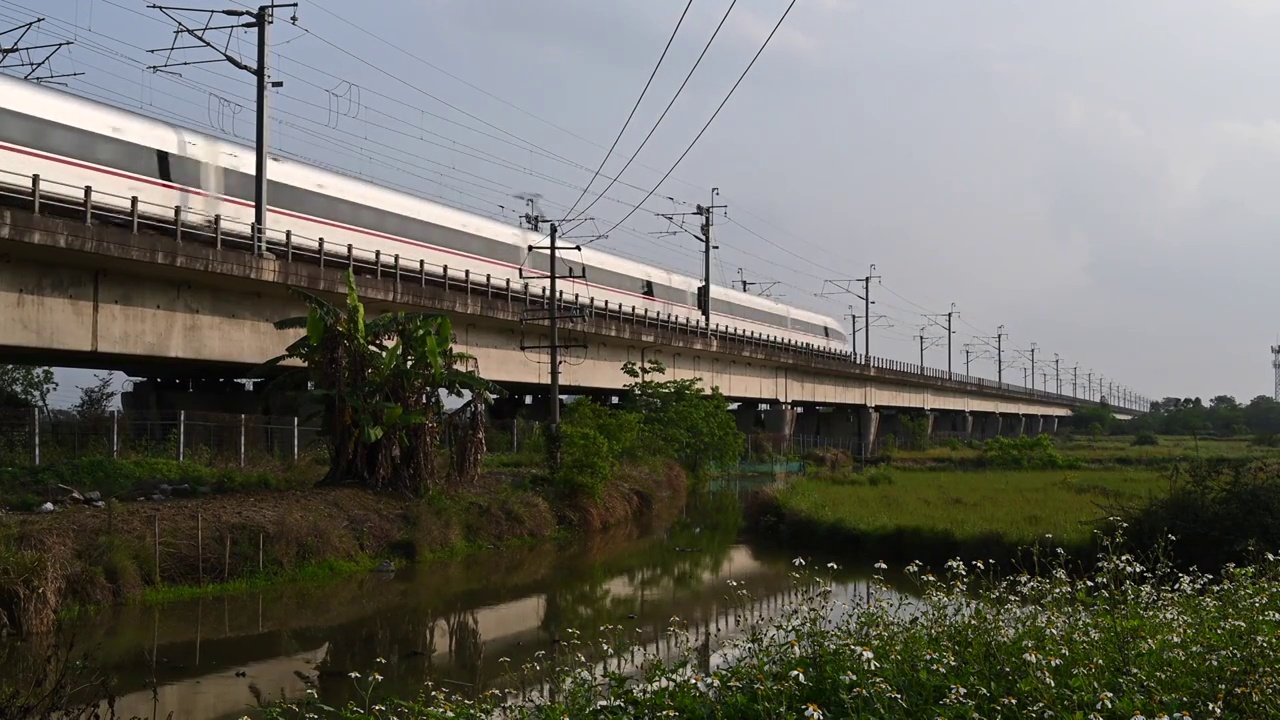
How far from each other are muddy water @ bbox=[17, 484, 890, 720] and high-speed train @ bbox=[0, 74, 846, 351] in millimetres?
9281

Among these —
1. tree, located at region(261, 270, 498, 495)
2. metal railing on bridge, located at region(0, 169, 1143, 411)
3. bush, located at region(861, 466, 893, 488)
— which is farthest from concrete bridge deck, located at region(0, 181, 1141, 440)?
bush, located at region(861, 466, 893, 488)

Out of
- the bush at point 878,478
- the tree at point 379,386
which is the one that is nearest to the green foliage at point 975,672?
the tree at point 379,386

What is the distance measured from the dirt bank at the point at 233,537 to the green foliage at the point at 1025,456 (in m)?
28.3

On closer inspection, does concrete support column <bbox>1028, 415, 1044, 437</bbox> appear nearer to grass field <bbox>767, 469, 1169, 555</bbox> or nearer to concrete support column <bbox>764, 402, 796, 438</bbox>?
concrete support column <bbox>764, 402, 796, 438</bbox>

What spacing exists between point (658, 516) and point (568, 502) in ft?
17.3

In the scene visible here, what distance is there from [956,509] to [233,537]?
54.5 feet

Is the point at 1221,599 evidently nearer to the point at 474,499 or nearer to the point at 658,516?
the point at 474,499

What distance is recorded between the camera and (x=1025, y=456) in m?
49.1

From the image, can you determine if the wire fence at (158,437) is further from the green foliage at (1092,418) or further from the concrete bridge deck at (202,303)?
the green foliage at (1092,418)

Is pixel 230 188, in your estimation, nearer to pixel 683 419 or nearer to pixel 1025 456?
pixel 683 419

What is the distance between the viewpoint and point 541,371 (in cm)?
3588

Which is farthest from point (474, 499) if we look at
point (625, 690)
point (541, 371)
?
point (625, 690)

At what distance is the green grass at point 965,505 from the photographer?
70.2 feet

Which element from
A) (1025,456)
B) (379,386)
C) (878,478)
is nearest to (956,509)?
(878,478)
